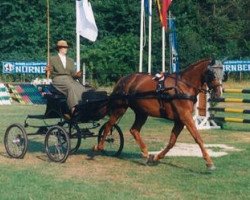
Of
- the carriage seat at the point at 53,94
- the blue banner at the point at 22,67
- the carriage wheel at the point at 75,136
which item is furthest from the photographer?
the blue banner at the point at 22,67

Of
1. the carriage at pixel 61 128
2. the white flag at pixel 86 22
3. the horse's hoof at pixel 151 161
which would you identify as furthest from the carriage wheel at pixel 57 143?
the white flag at pixel 86 22

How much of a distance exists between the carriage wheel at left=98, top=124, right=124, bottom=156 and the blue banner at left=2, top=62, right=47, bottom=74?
30745 millimetres

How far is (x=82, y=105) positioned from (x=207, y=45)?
149ft

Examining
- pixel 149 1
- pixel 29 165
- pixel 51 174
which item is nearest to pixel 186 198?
pixel 51 174

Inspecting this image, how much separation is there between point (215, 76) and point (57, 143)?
10.9 feet

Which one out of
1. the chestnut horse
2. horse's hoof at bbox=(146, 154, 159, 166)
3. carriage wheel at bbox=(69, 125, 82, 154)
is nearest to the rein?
the chestnut horse

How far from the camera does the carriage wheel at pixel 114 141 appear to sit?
45.5 ft

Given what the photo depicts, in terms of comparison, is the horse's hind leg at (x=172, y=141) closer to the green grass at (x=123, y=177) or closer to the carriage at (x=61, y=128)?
the green grass at (x=123, y=177)

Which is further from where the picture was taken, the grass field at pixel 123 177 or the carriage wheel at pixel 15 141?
the carriage wheel at pixel 15 141

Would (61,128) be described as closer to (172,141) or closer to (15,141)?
(15,141)

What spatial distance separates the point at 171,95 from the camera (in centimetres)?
1223

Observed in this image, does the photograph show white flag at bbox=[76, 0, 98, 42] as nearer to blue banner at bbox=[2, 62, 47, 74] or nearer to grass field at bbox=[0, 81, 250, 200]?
grass field at bbox=[0, 81, 250, 200]

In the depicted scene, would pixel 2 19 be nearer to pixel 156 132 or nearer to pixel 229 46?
pixel 229 46

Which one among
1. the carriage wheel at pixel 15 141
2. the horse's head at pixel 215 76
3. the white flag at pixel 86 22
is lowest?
the carriage wheel at pixel 15 141
